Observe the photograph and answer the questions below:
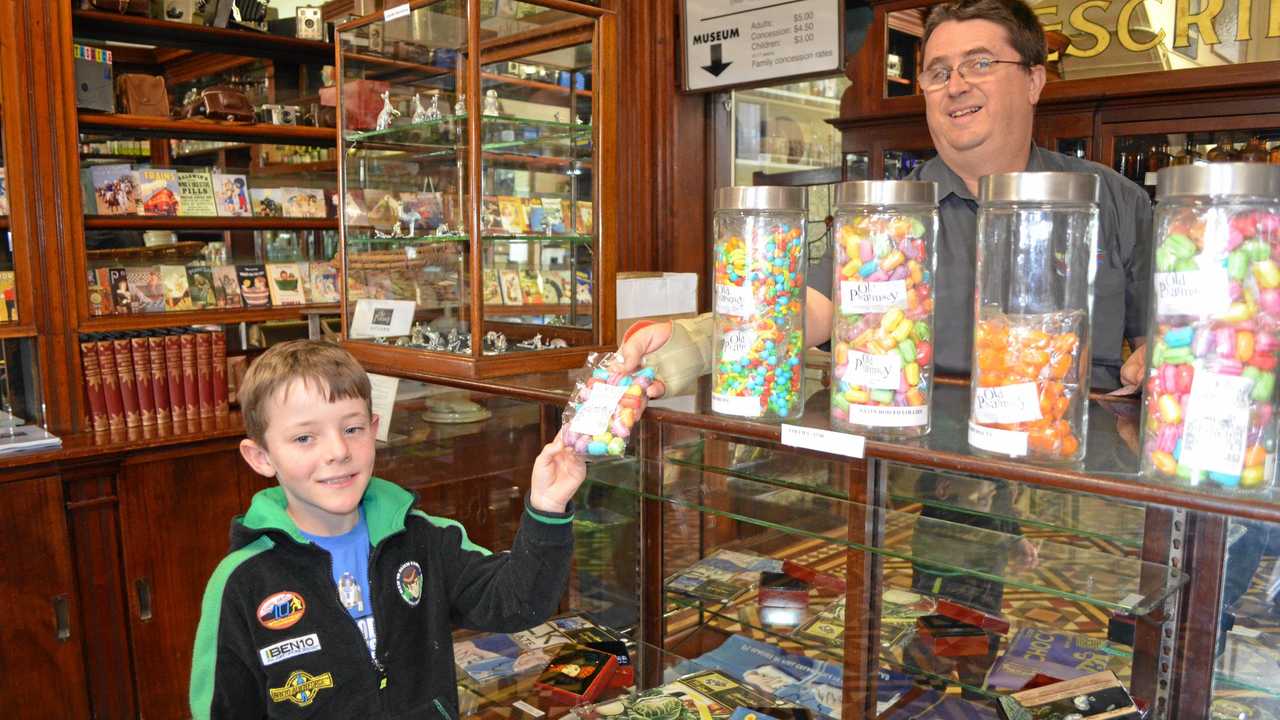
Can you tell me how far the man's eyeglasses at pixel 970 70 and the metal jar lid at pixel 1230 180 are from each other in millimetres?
1019

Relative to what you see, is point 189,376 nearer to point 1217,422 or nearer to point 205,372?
point 205,372

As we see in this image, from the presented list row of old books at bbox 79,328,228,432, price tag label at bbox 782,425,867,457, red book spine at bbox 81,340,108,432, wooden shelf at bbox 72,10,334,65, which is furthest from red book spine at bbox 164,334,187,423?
price tag label at bbox 782,425,867,457

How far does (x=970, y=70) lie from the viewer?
74.2 inches

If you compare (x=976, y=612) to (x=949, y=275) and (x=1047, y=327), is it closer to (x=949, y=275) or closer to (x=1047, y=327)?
(x=1047, y=327)

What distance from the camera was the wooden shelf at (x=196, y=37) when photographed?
3.40 metres

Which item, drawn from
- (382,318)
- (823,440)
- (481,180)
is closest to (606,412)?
(823,440)

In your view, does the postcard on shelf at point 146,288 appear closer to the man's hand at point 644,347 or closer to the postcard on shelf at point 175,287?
the postcard on shelf at point 175,287

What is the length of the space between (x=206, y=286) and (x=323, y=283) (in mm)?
460

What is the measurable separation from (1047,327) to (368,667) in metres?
1.09

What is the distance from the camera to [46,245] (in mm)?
3176

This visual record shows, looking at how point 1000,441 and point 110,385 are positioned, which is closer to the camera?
point 1000,441

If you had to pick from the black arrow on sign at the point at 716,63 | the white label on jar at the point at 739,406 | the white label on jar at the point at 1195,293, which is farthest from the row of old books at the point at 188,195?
the white label on jar at the point at 1195,293

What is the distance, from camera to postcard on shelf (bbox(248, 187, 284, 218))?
3.86 m

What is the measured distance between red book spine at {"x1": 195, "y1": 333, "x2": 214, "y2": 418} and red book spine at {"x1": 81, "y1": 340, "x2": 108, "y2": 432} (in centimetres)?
34
